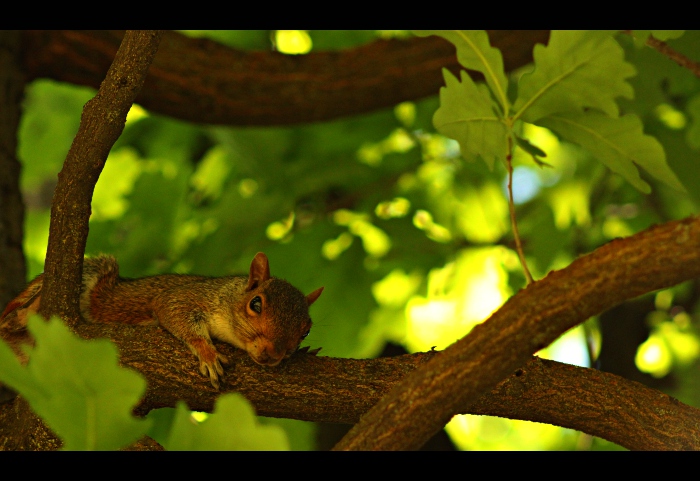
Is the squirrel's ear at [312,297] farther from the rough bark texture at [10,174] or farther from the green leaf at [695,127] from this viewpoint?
the green leaf at [695,127]

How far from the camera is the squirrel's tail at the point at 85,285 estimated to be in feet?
8.58

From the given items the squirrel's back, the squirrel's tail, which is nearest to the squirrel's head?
the squirrel's back

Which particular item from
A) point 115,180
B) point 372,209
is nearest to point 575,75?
point 372,209

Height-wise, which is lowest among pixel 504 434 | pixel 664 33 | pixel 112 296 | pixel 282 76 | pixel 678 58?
pixel 112 296

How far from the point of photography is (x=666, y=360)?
17.5 feet

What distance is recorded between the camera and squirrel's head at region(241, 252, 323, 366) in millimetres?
2417

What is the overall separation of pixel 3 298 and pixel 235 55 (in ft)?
5.60

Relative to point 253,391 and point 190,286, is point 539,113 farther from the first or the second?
point 190,286

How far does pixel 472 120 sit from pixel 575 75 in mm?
295

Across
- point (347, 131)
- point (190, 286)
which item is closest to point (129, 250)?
point (190, 286)

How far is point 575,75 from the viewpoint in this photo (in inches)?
78.4

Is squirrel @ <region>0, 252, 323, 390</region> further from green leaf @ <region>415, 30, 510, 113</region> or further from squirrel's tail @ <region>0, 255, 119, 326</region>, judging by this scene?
green leaf @ <region>415, 30, 510, 113</region>

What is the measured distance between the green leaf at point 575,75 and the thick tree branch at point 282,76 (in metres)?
2.06

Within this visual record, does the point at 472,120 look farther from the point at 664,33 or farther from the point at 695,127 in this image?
the point at 695,127
